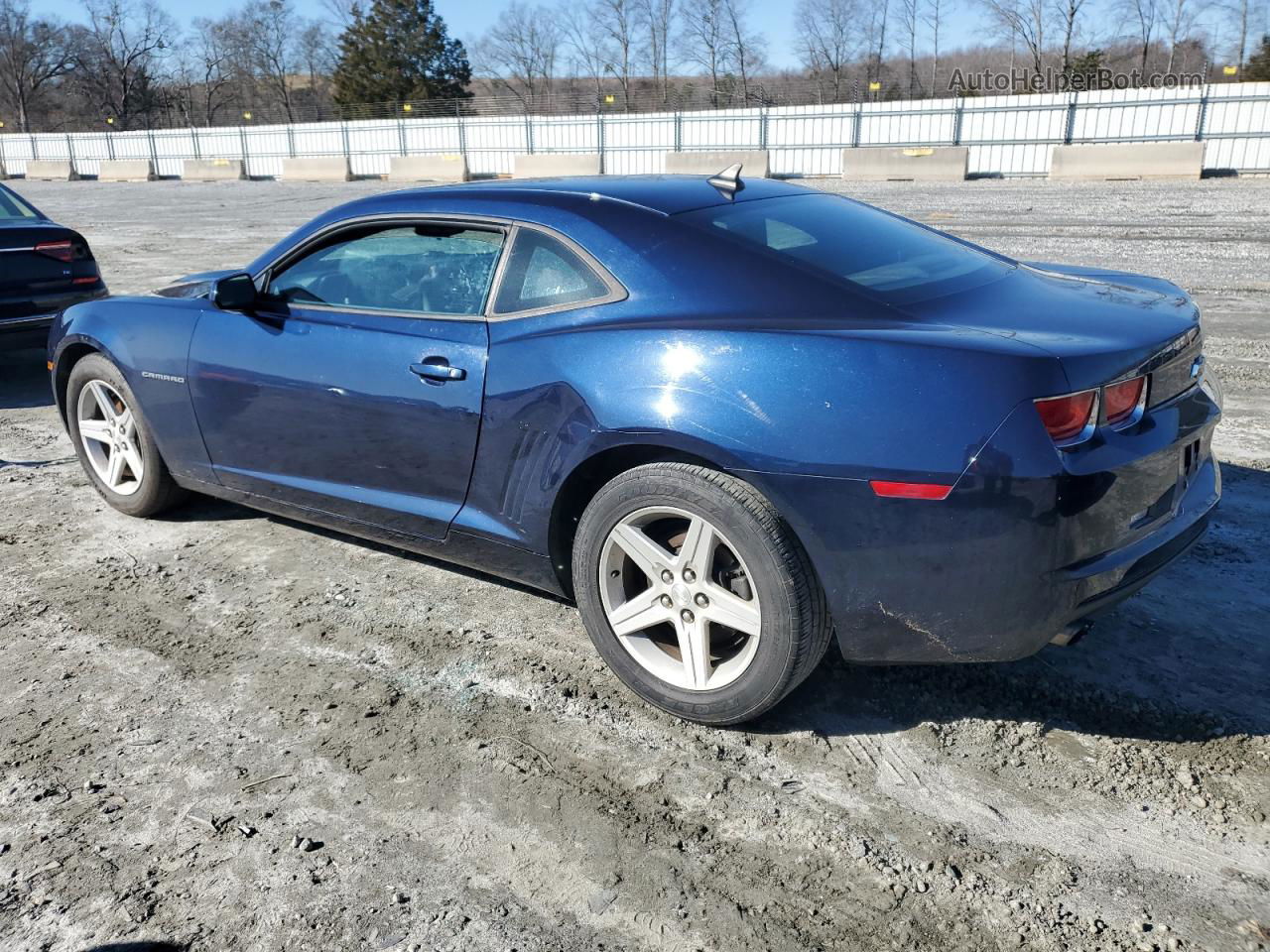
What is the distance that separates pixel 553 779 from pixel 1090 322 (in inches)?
77.5

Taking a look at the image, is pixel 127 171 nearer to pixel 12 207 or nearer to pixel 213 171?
pixel 213 171

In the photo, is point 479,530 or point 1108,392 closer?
point 1108,392

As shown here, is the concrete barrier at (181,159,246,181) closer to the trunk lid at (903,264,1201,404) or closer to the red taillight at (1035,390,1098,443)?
the trunk lid at (903,264,1201,404)

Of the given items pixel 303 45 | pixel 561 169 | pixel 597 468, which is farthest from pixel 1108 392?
pixel 303 45

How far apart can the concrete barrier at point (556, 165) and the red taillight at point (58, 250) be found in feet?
75.9

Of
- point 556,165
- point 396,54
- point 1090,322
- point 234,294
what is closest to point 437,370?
point 234,294

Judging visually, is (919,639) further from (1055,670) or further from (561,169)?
(561,169)

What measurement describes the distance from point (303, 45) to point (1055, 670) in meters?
94.3

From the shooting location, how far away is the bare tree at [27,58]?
80.9 m

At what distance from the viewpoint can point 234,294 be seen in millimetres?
4000

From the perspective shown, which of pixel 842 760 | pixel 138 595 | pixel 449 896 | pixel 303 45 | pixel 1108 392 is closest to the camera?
pixel 449 896

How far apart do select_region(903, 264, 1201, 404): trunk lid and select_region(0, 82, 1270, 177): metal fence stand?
26181 millimetres

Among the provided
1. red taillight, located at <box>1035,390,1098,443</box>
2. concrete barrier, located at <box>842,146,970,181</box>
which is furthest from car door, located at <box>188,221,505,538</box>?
concrete barrier, located at <box>842,146,970,181</box>

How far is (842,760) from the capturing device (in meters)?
2.86
